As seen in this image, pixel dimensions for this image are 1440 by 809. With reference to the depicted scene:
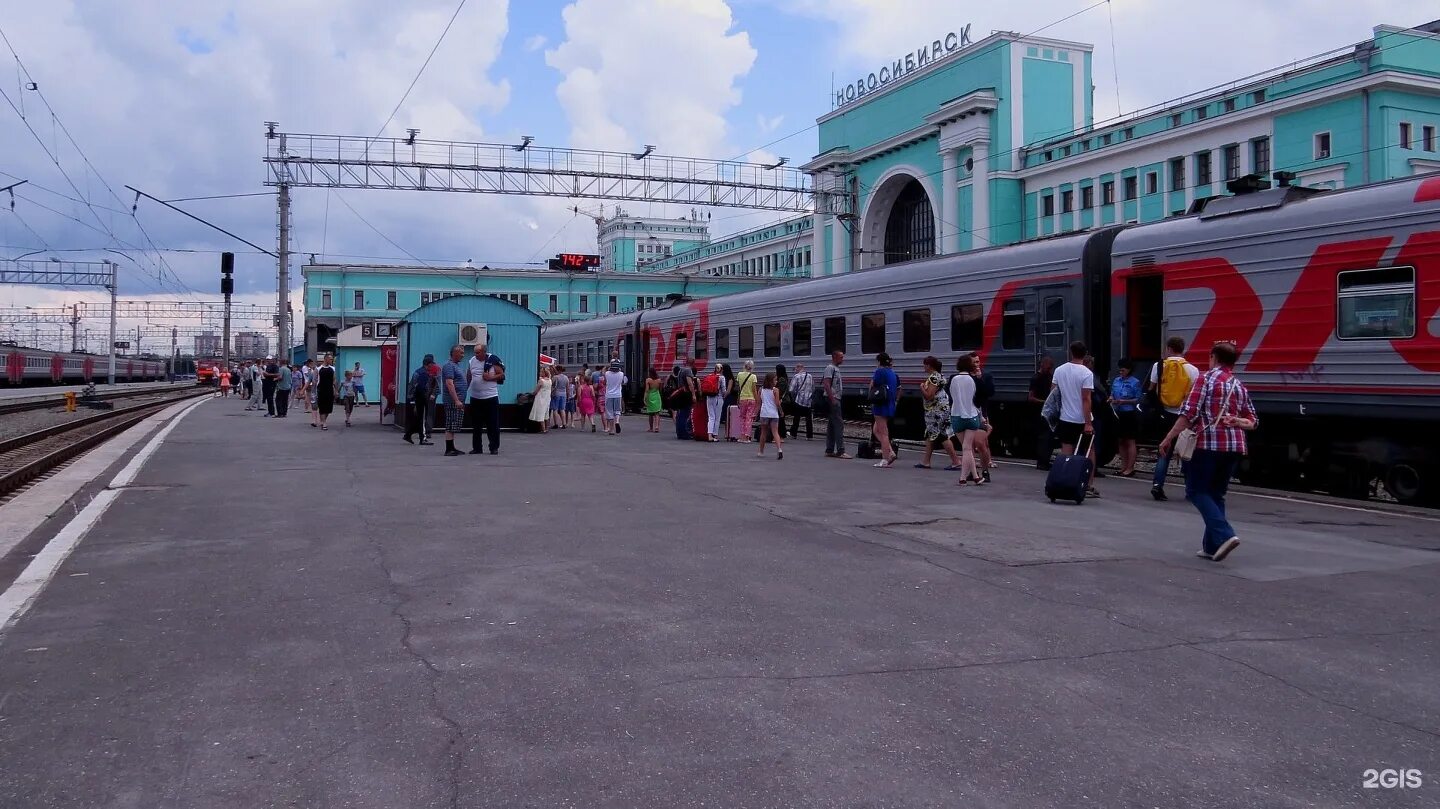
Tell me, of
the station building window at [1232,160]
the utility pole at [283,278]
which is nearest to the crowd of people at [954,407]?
the utility pole at [283,278]

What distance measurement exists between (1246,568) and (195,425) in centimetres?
2300

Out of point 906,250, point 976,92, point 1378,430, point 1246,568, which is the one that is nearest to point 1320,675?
point 1246,568

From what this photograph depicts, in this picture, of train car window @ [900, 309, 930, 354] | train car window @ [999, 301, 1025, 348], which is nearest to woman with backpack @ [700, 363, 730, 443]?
train car window @ [900, 309, 930, 354]

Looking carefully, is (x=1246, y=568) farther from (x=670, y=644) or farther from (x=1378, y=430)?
(x=1378, y=430)

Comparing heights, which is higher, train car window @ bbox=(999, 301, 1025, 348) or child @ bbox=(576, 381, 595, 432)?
train car window @ bbox=(999, 301, 1025, 348)

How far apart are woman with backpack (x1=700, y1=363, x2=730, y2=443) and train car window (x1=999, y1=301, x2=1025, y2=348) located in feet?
18.3

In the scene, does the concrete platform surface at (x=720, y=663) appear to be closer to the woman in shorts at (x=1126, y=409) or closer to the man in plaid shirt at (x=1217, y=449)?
the man in plaid shirt at (x=1217, y=449)

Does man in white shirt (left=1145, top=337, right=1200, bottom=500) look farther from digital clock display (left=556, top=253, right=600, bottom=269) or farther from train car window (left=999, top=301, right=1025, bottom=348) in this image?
digital clock display (left=556, top=253, right=600, bottom=269)

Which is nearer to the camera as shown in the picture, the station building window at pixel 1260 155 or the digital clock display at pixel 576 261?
the station building window at pixel 1260 155

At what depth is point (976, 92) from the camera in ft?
167

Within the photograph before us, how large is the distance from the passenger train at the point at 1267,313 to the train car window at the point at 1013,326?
0.03 meters

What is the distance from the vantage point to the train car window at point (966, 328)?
699 inches

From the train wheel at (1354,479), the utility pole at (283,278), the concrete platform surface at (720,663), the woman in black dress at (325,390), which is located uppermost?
the utility pole at (283,278)

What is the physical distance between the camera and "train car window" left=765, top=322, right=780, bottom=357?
24.5 metres
